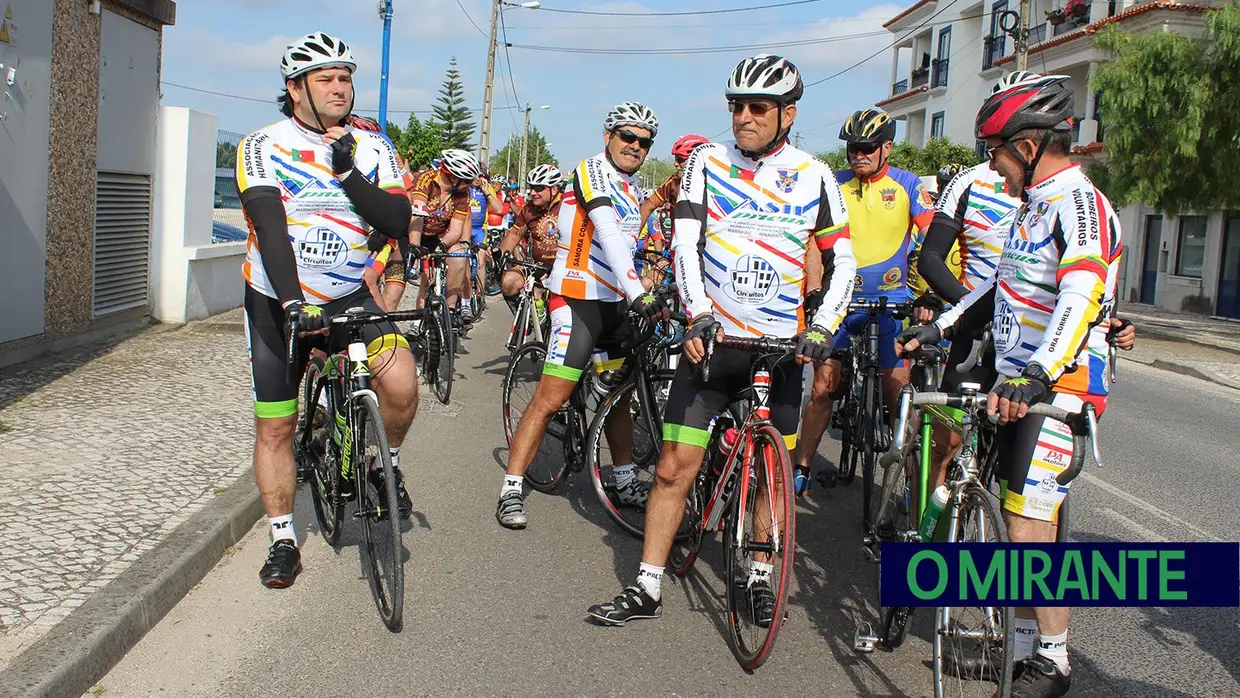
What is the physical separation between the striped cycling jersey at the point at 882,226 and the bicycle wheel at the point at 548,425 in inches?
77.4

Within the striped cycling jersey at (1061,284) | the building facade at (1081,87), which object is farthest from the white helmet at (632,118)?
the building facade at (1081,87)

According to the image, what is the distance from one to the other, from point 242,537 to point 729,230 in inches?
116

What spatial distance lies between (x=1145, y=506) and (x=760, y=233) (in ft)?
13.1

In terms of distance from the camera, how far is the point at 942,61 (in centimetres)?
4841

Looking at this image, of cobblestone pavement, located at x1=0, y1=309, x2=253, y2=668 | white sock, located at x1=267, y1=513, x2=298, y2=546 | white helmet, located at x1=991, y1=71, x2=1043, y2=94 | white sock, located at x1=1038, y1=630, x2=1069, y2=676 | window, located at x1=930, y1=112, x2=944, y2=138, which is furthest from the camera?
window, located at x1=930, y1=112, x2=944, y2=138

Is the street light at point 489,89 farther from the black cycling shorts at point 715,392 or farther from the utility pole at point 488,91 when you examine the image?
the black cycling shorts at point 715,392

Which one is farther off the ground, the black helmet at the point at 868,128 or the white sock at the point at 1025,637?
the black helmet at the point at 868,128

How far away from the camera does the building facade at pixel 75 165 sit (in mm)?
9484

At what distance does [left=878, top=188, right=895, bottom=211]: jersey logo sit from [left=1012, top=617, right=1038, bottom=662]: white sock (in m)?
3.30

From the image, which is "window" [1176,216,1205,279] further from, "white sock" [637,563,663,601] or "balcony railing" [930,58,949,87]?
"white sock" [637,563,663,601]

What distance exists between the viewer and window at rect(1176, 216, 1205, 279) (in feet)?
97.8

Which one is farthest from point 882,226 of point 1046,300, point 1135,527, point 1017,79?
point 1046,300

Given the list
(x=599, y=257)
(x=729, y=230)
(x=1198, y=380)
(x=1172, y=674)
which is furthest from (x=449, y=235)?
(x=1198, y=380)

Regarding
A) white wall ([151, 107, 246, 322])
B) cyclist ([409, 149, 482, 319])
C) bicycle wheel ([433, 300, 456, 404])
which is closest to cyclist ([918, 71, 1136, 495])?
bicycle wheel ([433, 300, 456, 404])
